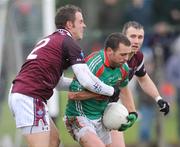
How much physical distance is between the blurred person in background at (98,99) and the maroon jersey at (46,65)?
16.9 inches

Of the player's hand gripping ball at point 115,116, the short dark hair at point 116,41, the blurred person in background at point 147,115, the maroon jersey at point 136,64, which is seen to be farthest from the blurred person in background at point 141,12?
the short dark hair at point 116,41

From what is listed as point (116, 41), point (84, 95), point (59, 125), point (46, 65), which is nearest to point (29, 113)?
point (46, 65)

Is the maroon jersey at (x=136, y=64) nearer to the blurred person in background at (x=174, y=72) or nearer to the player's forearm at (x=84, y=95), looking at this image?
the player's forearm at (x=84, y=95)

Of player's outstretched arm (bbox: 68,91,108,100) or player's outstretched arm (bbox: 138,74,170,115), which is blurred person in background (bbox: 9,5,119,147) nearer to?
player's outstretched arm (bbox: 68,91,108,100)

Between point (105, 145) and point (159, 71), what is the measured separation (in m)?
5.88

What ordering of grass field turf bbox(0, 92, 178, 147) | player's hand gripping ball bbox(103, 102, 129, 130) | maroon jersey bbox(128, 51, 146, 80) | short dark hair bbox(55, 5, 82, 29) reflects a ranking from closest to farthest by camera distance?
short dark hair bbox(55, 5, 82, 29)
player's hand gripping ball bbox(103, 102, 129, 130)
maroon jersey bbox(128, 51, 146, 80)
grass field turf bbox(0, 92, 178, 147)

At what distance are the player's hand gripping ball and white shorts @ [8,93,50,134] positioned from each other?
2.74ft

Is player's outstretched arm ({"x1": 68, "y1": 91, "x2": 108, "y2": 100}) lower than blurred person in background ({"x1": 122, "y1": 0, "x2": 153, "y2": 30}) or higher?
lower

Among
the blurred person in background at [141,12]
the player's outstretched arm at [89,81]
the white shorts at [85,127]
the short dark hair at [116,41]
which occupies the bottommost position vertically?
the white shorts at [85,127]

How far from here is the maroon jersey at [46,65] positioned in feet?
34.5

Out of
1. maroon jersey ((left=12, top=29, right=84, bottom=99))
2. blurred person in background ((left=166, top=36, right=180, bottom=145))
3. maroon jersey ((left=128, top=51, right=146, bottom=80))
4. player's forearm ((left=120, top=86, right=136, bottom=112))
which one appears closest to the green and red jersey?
maroon jersey ((left=128, top=51, right=146, bottom=80))

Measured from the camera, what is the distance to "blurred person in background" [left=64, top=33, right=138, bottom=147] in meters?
10.8

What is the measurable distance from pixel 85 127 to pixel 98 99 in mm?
349

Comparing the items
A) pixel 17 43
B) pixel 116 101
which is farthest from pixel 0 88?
pixel 116 101
